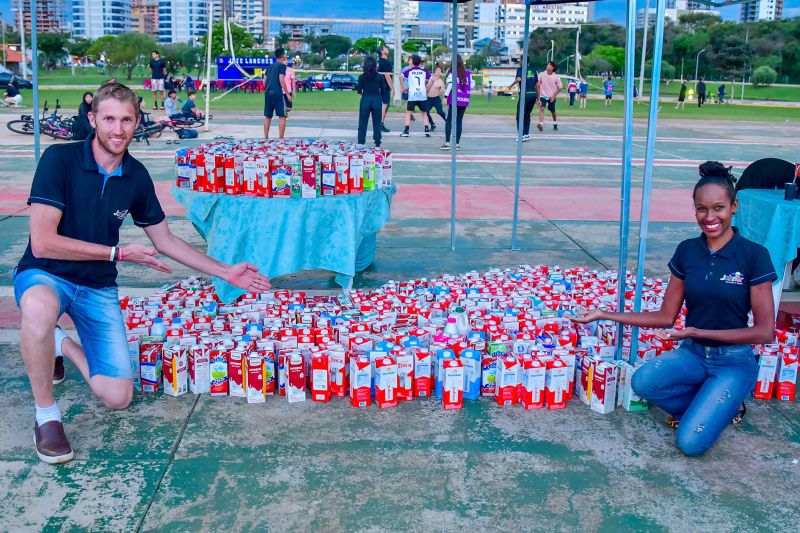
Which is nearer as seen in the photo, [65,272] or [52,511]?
[52,511]

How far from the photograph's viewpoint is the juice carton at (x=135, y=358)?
4621 millimetres

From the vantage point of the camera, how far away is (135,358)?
464cm

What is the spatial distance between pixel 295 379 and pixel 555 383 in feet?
4.68

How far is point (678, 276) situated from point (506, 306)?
168 centimetres

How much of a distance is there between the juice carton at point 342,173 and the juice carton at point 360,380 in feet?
6.65

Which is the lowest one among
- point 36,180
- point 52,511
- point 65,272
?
point 52,511

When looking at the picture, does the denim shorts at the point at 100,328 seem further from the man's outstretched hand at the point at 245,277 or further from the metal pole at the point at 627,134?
the metal pole at the point at 627,134

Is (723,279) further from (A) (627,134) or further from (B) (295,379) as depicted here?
(B) (295,379)

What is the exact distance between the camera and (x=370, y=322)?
5.27 meters

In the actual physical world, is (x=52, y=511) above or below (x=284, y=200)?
below

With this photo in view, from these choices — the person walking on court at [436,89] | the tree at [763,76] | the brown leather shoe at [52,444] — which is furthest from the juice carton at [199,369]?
the tree at [763,76]

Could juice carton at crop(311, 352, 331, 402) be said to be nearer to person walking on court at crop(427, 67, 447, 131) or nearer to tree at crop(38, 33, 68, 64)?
person walking on court at crop(427, 67, 447, 131)

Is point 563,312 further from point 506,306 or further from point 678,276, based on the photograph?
point 678,276

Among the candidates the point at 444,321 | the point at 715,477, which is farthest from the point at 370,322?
the point at 715,477
